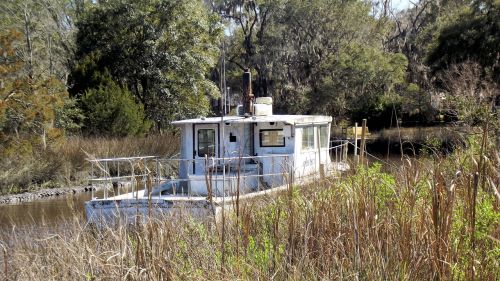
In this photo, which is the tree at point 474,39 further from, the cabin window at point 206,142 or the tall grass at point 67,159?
the cabin window at point 206,142

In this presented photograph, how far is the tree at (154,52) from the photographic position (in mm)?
29812

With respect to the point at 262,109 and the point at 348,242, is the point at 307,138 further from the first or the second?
the point at 348,242

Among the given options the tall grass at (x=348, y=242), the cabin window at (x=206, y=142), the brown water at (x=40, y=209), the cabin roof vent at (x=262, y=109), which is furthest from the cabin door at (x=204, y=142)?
the tall grass at (x=348, y=242)

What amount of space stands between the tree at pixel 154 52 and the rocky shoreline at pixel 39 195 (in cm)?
876

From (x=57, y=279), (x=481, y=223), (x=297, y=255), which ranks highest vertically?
(x=481, y=223)

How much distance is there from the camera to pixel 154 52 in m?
29.7

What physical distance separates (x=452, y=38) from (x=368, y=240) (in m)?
29.1

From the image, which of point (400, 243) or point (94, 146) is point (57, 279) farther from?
point (94, 146)

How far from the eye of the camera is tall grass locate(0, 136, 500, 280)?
359 centimetres

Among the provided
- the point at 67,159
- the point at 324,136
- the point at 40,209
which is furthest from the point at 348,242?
the point at 67,159

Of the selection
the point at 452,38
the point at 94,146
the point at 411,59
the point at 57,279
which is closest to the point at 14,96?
the point at 94,146

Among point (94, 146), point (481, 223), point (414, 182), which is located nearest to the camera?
point (481, 223)

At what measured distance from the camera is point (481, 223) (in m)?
3.69

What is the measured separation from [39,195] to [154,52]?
1137 cm
